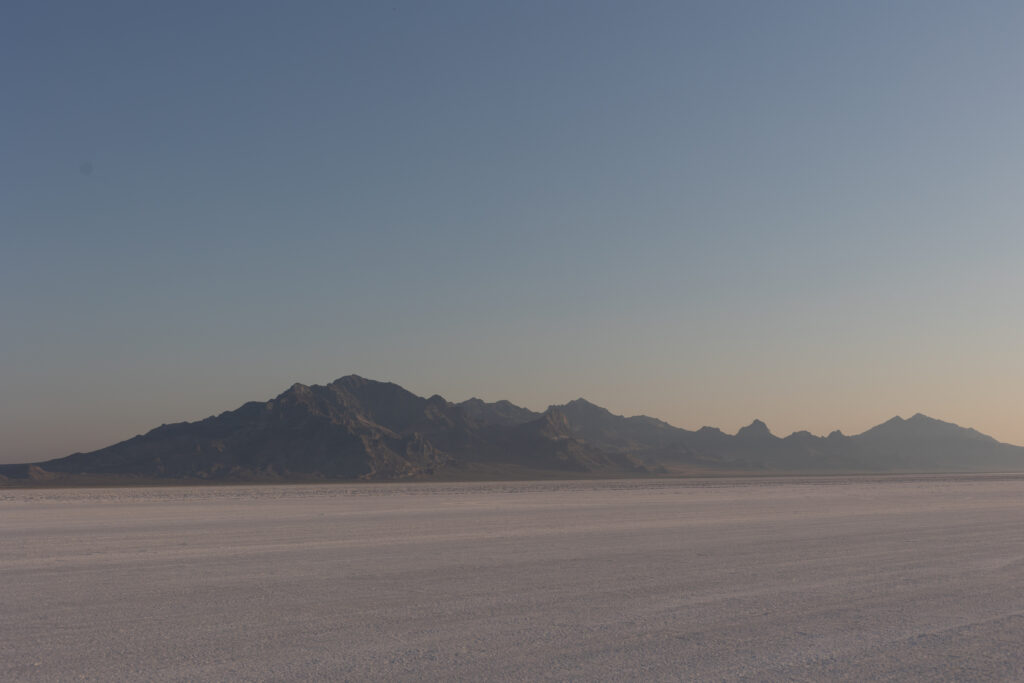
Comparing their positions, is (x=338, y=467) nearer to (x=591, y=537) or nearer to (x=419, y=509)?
(x=419, y=509)

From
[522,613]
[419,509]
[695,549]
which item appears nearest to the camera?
[522,613]

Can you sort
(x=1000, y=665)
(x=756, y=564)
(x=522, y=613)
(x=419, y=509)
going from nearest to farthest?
1. (x=1000, y=665)
2. (x=522, y=613)
3. (x=756, y=564)
4. (x=419, y=509)

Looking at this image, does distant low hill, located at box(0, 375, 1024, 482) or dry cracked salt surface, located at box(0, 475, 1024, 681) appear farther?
distant low hill, located at box(0, 375, 1024, 482)

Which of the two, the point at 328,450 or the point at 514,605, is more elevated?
the point at 328,450

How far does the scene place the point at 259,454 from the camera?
13138cm

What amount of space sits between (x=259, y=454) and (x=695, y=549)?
121 metres

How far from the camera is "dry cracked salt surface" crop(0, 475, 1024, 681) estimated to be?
347 inches

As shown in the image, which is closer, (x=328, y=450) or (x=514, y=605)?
(x=514, y=605)

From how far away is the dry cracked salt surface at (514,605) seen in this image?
8.82 m

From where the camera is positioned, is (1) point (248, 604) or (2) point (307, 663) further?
(1) point (248, 604)

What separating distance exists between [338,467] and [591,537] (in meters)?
107

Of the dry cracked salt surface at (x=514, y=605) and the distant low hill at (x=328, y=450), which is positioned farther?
the distant low hill at (x=328, y=450)

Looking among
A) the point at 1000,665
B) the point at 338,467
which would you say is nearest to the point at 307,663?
the point at 1000,665

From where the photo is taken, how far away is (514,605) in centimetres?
1230
